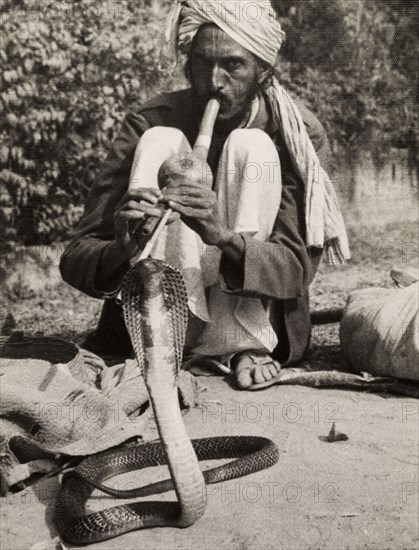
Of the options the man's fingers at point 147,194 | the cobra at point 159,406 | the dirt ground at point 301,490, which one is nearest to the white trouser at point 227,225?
the dirt ground at point 301,490

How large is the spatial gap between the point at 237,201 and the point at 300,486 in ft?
4.87

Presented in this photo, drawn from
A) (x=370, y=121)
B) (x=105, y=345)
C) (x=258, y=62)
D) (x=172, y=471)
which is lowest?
(x=105, y=345)

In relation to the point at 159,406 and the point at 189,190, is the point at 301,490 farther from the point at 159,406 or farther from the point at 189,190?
the point at 189,190

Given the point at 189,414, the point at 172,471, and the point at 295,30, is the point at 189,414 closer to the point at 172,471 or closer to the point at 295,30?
the point at 172,471

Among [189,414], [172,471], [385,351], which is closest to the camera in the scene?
[172,471]

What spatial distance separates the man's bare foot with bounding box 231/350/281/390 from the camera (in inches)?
151

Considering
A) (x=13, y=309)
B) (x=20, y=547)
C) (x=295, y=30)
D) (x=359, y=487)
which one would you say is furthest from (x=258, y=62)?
(x=295, y=30)

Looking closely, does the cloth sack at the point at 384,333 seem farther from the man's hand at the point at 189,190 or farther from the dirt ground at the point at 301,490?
the man's hand at the point at 189,190

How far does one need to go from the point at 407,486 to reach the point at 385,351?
1185mm

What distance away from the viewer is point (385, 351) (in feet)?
12.8

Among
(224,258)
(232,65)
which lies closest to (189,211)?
(224,258)

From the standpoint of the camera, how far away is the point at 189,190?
3.03 m

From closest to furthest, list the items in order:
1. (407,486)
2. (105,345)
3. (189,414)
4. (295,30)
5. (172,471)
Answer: (172,471), (407,486), (189,414), (105,345), (295,30)

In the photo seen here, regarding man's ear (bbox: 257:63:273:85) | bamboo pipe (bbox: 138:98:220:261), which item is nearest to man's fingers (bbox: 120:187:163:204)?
bamboo pipe (bbox: 138:98:220:261)
